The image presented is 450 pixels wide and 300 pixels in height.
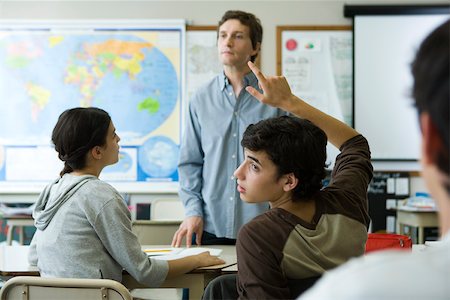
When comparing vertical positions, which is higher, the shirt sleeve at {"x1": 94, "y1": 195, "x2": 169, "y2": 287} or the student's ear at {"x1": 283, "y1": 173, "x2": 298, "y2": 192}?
the student's ear at {"x1": 283, "y1": 173, "x2": 298, "y2": 192}

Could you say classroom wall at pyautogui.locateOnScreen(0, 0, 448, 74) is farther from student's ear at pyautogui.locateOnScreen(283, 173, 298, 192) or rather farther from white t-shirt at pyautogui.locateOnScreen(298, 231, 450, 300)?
white t-shirt at pyautogui.locateOnScreen(298, 231, 450, 300)

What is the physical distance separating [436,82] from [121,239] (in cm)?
161

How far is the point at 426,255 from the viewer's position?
2.02 ft

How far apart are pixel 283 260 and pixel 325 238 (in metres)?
0.14

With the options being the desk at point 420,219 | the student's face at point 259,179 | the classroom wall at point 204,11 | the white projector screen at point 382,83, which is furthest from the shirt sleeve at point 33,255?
the white projector screen at point 382,83

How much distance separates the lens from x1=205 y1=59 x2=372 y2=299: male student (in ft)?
4.90

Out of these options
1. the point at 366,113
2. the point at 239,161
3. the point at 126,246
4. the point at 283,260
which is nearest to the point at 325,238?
the point at 283,260

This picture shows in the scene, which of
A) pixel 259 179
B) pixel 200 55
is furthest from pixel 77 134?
pixel 200 55

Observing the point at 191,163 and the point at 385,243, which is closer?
the point at 385,243

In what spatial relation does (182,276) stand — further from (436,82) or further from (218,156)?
(436,82)

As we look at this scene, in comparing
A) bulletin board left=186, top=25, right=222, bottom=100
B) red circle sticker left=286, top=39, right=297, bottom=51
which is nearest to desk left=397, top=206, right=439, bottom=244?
red circle sticker left=286, top=39, right=297, bottom=51

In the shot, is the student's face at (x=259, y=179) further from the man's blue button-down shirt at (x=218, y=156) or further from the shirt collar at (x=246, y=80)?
the shirt collar at (x=246, y=80)

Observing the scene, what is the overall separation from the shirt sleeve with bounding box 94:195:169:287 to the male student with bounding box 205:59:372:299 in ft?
1.21

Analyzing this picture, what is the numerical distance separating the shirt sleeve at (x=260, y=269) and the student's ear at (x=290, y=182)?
0.25 metres
